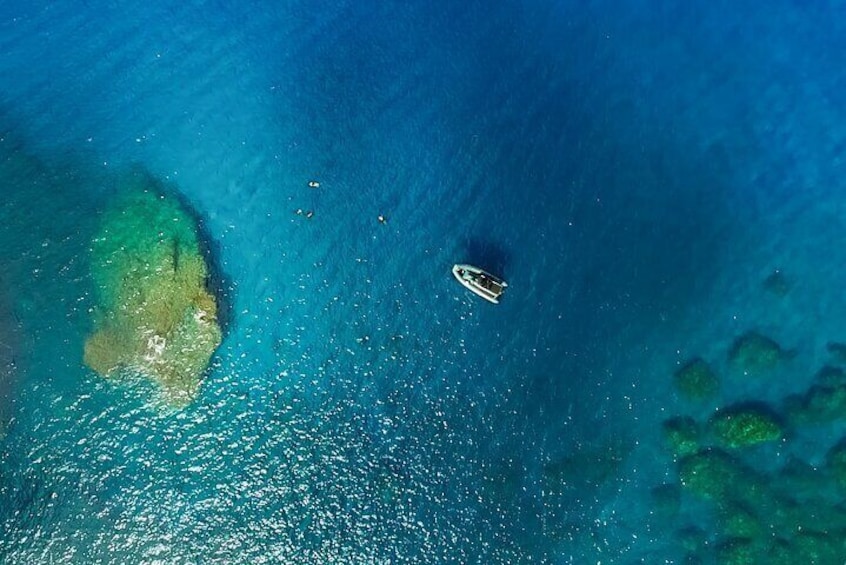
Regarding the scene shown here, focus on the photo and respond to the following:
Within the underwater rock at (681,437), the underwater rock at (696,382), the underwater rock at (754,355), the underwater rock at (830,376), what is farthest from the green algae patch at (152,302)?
the underwater rock at (830,376)

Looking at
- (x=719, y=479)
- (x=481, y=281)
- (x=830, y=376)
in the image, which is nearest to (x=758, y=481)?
(x=719, y=479)

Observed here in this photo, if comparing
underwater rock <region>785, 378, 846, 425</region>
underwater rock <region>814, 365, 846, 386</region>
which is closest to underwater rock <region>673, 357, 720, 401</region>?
underwater rock <region>785, 378, 846, 425</region>

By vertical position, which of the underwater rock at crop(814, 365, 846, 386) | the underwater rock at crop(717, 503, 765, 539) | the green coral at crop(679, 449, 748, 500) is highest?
the underwater rock at crop(814, 365, 846, 386)

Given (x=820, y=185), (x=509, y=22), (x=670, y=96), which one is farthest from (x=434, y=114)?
(x=820, y=185)

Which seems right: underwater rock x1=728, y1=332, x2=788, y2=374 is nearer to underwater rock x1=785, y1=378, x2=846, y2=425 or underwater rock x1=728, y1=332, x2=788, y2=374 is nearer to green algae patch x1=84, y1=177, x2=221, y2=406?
underwater rock x1=785, y1=378, x2=846, y2=425

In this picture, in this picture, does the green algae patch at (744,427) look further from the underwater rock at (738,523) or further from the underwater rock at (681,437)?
the underwater rock at (738,523)

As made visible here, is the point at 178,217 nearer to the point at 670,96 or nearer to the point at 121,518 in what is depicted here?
the point at 121,518
